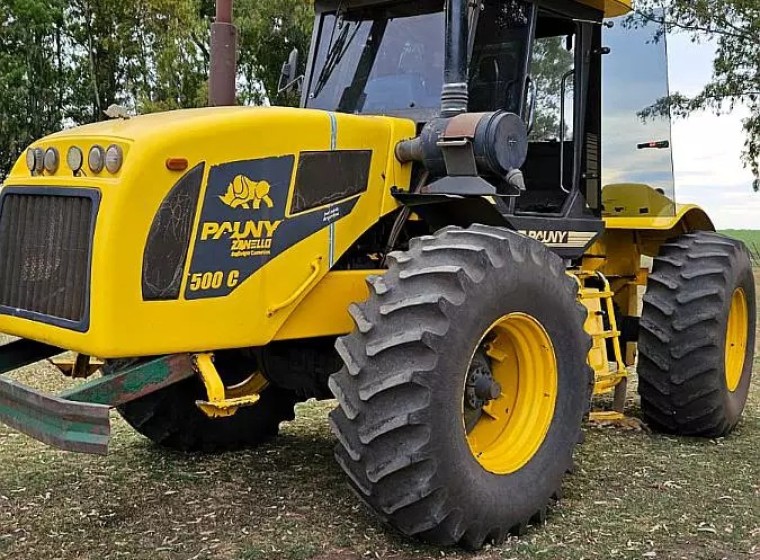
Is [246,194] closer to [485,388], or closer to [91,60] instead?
[485,388]

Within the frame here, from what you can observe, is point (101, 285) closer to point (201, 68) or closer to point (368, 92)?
point (368, 92)

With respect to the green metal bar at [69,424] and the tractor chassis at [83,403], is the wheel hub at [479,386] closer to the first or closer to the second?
the tractor chassis at [83,403]

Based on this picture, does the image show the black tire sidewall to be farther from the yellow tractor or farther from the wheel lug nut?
the wheel lug nut

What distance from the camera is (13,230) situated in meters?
4.01

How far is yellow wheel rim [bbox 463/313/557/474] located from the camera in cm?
420

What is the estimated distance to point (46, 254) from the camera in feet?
12.5

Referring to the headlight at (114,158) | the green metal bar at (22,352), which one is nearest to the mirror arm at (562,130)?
the headlight at (114,158)

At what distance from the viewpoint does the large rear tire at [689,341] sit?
18.8ft

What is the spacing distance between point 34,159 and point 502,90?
7.73 feet

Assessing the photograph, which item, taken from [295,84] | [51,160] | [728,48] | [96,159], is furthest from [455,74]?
[728,48]

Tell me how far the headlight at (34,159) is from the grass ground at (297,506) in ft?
5.28

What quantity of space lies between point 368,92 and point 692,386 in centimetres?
275

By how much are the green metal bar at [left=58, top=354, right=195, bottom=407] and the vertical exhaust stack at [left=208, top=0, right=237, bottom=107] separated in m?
3.43

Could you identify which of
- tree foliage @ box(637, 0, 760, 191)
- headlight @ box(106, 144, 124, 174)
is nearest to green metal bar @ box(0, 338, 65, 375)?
headlight @ box(106, 144, 124, 174)
